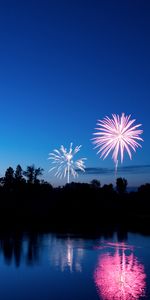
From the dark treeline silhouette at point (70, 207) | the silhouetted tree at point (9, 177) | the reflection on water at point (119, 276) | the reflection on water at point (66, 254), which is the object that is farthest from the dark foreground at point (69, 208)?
the reflection on water at point (119, 276)

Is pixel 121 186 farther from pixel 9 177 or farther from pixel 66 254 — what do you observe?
pixel 66 254

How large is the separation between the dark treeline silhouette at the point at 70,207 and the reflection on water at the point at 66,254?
53.0 ft

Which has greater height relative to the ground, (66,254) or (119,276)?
(66,254)

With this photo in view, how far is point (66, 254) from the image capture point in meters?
33.0

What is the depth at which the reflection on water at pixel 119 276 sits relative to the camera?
2052 centimetres

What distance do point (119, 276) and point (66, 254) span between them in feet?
29.2

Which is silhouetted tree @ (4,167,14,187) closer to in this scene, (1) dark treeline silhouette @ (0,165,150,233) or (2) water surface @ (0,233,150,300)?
(1) dark treeline silhouette @ (0,165,150,233)

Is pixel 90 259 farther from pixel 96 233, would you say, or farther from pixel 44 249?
pixel 96 233

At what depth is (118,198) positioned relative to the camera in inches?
3659

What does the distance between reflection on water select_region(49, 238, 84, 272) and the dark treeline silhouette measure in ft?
53.0

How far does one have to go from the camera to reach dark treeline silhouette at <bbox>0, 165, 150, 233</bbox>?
2606 inches

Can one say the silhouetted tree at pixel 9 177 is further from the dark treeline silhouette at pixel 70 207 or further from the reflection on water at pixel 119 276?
the reflection on water at pixel 119 276

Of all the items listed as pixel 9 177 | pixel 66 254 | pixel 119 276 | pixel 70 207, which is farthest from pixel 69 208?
pixel 119 276

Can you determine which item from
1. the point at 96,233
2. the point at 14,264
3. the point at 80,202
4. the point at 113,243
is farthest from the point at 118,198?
the point at 14,264
